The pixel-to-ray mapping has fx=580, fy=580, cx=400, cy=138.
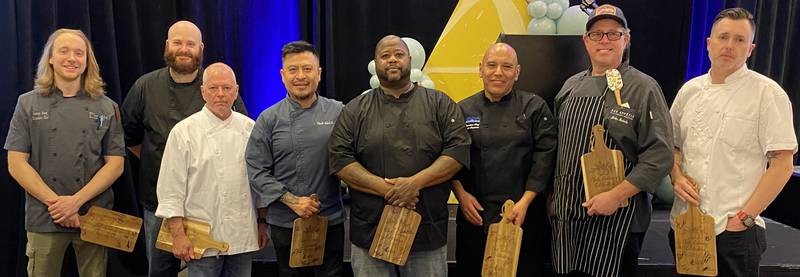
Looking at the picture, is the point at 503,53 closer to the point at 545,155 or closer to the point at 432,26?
the point at 545,155

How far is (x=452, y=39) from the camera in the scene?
4.59m

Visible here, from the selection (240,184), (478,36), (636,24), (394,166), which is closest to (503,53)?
(394,166)

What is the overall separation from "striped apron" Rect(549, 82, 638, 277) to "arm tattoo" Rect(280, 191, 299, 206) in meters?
1.03

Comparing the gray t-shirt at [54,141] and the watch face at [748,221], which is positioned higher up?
the gray t-shirt at [54,141]

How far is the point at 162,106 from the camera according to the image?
2648 millimetres

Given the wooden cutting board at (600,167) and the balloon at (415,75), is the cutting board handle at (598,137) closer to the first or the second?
the wooden cutting board at (600,167)

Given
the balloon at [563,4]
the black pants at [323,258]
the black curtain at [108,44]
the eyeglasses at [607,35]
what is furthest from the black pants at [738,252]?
the black curtain at [108,44]

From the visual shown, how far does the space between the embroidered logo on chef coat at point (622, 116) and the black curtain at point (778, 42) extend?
324 centimetres

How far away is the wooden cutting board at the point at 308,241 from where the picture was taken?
219 cm

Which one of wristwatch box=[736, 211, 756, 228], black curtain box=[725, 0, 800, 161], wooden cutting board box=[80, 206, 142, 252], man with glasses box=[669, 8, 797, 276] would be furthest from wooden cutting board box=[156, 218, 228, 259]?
black curtain box=[725, 0, 800, 161]

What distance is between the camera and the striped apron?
2.19 metres

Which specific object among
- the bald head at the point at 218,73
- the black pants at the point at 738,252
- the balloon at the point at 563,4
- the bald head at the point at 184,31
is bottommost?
the black pants at the point at 738,252

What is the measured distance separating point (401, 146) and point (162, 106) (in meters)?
1.20

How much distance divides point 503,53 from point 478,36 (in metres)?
2.33
